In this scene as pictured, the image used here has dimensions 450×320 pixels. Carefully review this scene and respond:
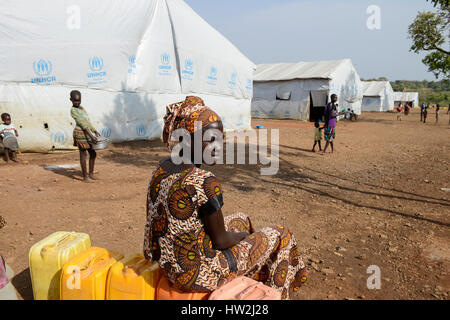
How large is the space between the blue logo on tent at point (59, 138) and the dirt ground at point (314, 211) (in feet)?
1.70

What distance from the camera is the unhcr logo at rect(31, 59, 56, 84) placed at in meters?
7.89

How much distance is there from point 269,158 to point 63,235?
592cm

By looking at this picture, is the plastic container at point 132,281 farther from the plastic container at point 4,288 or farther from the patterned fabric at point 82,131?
the patterned fabric at point 82,131

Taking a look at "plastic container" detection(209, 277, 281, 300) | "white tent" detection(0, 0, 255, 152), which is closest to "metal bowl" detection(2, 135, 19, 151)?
"white tent" detection(0, 0, 255, 152)

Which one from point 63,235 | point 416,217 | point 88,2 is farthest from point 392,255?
point 88,2

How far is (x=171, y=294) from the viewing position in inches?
72.9

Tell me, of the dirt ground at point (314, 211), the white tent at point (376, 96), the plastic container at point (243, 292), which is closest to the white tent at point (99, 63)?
the dirt ground at point (314, 211)

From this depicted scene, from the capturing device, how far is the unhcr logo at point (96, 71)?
848 cm

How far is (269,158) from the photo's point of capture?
7.81m

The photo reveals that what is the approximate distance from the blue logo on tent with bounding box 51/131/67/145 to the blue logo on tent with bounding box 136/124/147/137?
210 centimetres

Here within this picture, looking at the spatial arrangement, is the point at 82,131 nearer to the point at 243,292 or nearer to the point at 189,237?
the point at 189,237

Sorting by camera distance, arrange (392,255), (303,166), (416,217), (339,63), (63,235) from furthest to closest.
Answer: (339,63), (303,166), (416,217), (392,255), (63,235)
